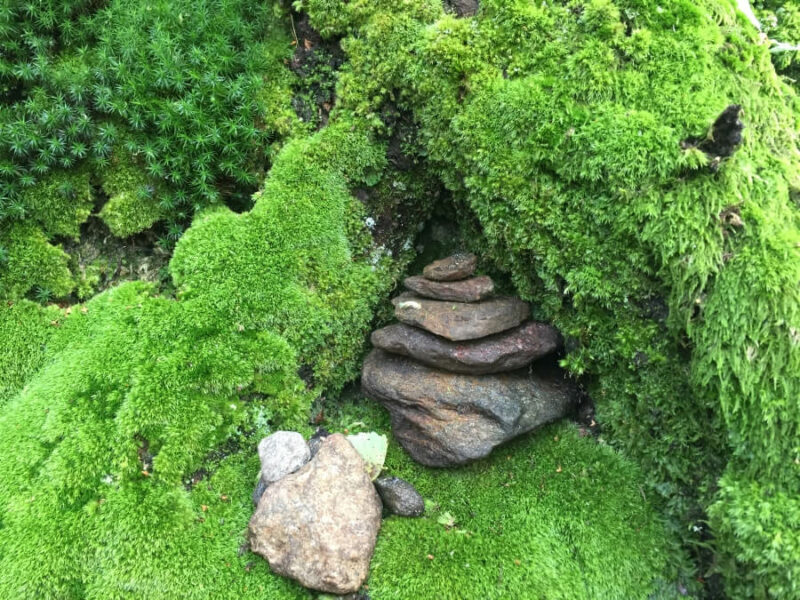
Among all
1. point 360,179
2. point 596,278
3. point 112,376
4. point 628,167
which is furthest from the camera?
point 360,179

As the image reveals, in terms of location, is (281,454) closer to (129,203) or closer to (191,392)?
(191,392)

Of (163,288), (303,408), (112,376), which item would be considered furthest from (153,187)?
(303,408)

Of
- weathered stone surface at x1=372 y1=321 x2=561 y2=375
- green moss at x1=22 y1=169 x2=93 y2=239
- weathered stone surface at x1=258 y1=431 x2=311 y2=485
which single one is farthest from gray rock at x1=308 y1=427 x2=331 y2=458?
green moss at x1=22 y1=169 x2=93 y2=239

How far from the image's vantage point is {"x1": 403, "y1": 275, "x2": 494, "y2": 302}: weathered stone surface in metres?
4.48

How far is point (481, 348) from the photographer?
14.2ft

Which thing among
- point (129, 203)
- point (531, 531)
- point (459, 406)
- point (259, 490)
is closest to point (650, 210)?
point (459, 406)

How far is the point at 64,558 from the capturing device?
12.7 ft

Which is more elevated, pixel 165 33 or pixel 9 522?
pixel 165 33

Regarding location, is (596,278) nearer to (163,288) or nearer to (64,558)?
(163,288)

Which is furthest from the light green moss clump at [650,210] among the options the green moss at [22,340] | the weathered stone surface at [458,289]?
the green moss at [22,340]

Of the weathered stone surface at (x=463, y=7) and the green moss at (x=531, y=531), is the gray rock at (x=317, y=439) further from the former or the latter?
the weathered stone surface at (x=463, y=7)

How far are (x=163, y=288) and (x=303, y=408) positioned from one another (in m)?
2.05

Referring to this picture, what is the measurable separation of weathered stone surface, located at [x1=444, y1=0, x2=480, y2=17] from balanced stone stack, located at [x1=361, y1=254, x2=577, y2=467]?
245 centimetres

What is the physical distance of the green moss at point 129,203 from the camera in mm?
5293
